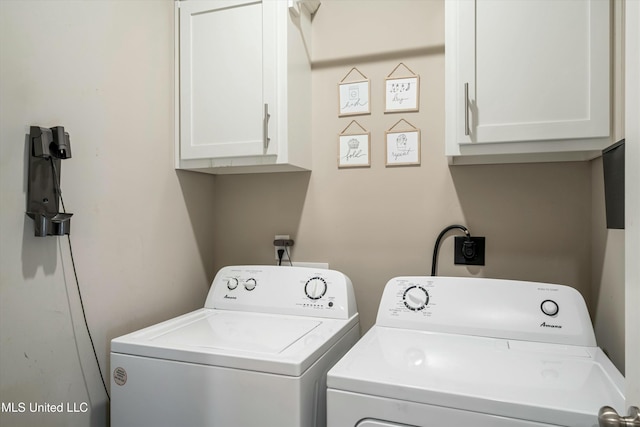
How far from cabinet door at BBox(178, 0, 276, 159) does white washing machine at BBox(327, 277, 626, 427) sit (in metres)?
0.86

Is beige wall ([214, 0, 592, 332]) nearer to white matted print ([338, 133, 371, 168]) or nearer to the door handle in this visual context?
white matted print ([338, 133, 371, 168])

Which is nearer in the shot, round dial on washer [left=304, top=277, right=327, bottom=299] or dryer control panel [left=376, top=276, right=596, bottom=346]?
dryer control panel [left=376, top=276, right=596, bottom=346]

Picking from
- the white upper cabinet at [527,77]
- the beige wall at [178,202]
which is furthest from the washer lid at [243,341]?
the white upper cabinet at [527,77]

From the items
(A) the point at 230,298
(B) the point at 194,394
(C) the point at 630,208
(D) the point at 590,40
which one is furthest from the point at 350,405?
(D) the point at 590,40

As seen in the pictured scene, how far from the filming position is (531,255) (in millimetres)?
1562

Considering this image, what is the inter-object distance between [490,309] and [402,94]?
952 millimetres

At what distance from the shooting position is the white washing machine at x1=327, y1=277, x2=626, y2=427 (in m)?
0.87

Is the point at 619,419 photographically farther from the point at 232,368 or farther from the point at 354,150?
the point at 354,150

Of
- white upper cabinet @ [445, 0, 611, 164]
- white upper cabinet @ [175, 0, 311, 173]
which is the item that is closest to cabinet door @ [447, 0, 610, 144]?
white upper cabinet @ [445, 0, 611, 164]

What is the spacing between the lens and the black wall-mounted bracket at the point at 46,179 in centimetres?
112

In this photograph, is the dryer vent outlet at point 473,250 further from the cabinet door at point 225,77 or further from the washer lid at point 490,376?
the cabinet door at point 225,77

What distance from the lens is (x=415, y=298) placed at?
144 cm

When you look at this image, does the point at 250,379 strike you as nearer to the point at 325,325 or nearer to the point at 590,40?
the point at 325,325

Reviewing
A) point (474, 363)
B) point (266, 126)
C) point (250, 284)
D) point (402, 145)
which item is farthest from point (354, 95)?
point (474, 363)
